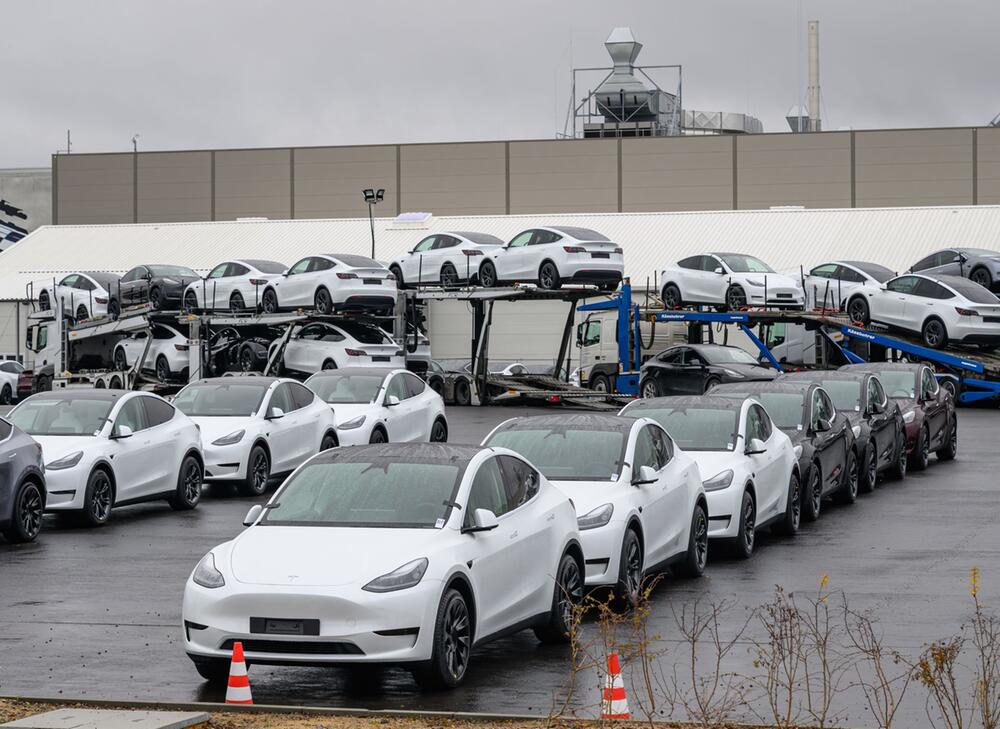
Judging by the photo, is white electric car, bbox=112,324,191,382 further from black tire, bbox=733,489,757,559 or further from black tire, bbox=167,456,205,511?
black tire, bbox=733,489,757,559

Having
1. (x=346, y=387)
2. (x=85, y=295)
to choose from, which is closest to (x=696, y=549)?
(x=346, y=387)

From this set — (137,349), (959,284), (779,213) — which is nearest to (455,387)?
(137,349)

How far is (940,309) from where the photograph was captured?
3625 centimetres

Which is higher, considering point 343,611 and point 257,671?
point 343,611

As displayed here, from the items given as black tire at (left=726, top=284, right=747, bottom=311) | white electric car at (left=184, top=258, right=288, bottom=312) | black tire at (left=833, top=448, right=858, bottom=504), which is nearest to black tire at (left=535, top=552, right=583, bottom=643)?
black tire at (left=833, top=448, right=858, bottom=504)

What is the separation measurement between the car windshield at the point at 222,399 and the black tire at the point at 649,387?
16.1m

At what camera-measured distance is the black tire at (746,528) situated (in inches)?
571

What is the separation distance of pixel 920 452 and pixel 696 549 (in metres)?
11.0

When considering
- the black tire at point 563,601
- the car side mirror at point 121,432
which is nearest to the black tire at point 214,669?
the black tire at point 563,601

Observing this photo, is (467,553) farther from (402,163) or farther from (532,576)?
(402,163)

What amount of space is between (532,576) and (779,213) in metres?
53.7

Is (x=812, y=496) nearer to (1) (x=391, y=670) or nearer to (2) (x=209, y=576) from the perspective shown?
(1) (x=391, y=670)

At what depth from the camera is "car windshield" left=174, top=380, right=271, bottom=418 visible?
70.4 ft

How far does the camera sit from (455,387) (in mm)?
40375
